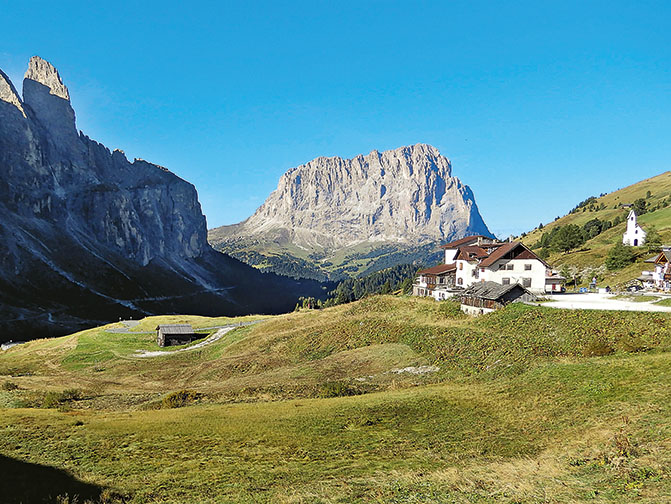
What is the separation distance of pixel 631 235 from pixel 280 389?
126 m

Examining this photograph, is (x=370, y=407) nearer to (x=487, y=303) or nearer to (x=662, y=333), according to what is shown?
(x=662, y=333)

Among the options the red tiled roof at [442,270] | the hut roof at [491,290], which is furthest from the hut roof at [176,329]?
the hut roof at [491,290]

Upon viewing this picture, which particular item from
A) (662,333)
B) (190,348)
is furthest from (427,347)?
(190,348)

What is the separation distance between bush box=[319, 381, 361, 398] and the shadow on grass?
21160 millimetres

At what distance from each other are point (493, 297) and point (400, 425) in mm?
39649

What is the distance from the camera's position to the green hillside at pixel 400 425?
18.5m

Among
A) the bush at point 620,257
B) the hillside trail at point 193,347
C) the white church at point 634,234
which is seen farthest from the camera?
the white church at point 634,234

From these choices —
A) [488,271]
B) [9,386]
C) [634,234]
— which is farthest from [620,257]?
[9,386]

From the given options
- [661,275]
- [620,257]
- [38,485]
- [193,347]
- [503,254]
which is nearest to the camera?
[38,485]

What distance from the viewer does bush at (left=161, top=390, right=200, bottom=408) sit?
1582 inches

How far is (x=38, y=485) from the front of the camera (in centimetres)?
2025

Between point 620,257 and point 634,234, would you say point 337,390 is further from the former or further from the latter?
point 634,234

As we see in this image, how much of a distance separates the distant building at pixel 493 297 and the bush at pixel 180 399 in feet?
137

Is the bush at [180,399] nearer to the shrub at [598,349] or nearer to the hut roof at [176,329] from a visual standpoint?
the shrub at [598,349]
